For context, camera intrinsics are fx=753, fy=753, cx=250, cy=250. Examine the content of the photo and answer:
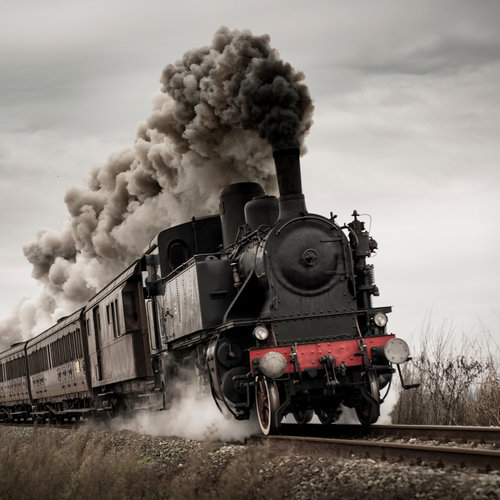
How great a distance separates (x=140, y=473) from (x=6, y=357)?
23.1 m

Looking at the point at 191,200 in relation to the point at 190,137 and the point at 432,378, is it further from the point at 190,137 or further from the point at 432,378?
the point at 432,378

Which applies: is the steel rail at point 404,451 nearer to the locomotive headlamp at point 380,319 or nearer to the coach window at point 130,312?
the locomotive headlamp at point 380,319

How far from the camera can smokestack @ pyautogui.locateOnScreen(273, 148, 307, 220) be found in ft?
31.3

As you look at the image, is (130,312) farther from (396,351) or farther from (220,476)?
(220,476)

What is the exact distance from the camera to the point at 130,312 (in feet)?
42.9

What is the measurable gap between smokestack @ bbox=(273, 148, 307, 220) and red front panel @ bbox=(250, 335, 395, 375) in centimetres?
173

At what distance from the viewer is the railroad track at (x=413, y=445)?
5.62 m

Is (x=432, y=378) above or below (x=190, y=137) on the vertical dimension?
below

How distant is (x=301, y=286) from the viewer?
935 cm

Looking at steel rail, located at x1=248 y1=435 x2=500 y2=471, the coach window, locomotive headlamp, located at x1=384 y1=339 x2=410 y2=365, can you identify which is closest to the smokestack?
locomotive headlamp, located at x1=384 y1=339 x2=410 y2=365

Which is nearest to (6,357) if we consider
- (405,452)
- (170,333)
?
(170,333)

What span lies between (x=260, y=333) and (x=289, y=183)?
1971 millimetres

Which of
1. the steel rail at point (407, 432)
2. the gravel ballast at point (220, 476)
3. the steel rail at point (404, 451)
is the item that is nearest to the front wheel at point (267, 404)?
the steel rail at point (404, 451)

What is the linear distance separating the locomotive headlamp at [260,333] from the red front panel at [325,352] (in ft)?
0.76
